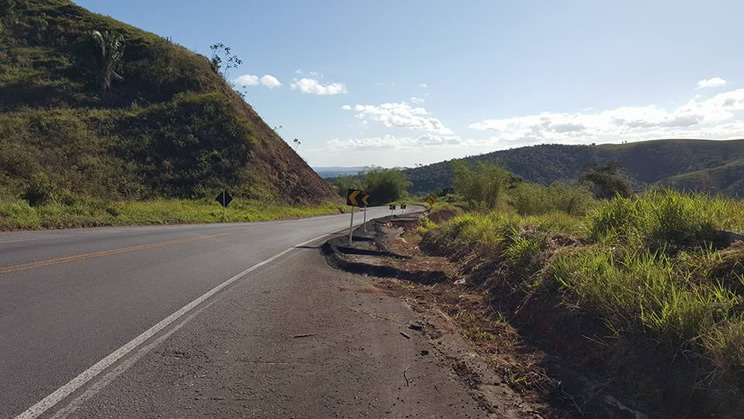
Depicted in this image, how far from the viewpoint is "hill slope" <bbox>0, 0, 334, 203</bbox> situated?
37625 mm

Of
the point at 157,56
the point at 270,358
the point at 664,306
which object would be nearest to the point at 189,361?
the point at 270,358

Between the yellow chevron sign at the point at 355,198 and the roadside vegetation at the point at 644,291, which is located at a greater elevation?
the yellow chevron sign at the point at 355,198

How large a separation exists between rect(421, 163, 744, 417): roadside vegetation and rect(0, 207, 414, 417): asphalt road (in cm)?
465

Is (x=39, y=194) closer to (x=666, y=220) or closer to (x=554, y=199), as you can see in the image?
(x=666, y=220)

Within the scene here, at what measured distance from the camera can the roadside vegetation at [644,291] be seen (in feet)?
11.7

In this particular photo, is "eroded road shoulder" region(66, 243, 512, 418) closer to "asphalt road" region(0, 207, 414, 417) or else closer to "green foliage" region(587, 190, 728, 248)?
"asphalt road" region(0, 207, 414, 417)

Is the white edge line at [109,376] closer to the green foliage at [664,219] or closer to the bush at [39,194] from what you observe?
the green foliage at [664,219]

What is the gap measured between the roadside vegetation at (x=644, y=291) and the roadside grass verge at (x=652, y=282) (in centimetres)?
1

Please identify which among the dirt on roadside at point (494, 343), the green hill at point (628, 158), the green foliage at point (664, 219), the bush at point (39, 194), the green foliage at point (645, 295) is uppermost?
the green hill at point (628, 158)

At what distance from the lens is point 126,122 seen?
45.6m

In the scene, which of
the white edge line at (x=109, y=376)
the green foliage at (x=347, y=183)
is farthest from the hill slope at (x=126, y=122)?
the green foliage at (x=347, y=183)

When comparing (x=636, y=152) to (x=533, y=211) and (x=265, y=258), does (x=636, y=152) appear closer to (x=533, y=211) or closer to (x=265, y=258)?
(x=533, y=211)

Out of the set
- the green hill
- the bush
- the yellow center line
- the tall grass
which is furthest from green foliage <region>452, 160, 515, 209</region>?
the green hill

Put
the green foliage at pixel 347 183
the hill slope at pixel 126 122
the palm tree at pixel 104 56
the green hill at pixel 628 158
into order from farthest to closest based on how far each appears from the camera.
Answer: the green foliage at pixel 347 183
the green hill at pixel 628 158
the palm tree at pixel 104 56
the hill slope at pixel 126 122
